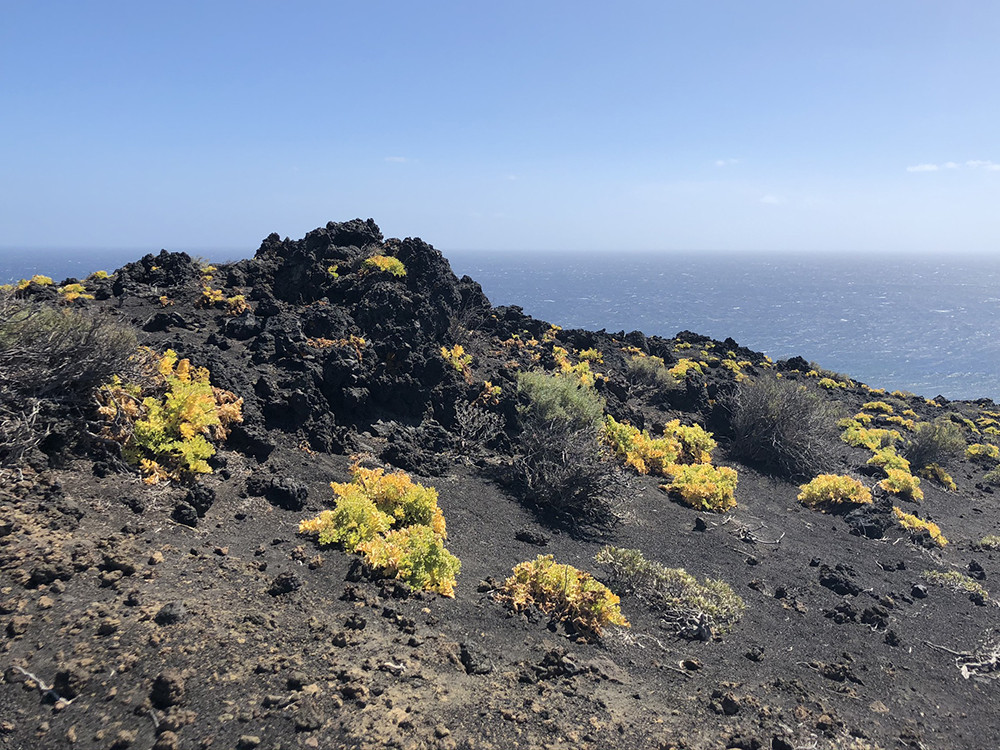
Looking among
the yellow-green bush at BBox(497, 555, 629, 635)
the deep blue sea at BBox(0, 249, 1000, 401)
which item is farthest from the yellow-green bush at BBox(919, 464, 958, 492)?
the deep blue sea at BBox(0, 249, 1000, 401)

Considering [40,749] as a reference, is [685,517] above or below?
below

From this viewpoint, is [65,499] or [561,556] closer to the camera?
[65,499]

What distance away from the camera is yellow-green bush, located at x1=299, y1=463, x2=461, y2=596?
19.0 ft

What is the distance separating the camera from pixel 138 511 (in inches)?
217

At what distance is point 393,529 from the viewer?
683 centimetres

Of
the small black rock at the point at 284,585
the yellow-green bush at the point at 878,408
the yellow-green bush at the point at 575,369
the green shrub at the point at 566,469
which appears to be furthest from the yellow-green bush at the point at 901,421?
the small black rock at the point at 284,585

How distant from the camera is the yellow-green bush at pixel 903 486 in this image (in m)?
13.0

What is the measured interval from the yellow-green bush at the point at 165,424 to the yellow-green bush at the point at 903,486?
1415 centimetres

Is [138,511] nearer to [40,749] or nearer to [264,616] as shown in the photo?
[264,616]

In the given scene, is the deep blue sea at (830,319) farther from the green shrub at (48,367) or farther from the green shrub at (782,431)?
the green shrub at (48,367)

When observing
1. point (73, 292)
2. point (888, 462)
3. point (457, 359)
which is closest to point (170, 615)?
point (457, 359)

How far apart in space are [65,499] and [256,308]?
24.2 ft

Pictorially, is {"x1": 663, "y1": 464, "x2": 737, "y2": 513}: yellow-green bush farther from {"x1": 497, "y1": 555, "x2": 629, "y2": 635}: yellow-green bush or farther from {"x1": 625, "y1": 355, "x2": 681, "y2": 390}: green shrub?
{"x1": 625, "y1": 355, "x2": 681, "y2": 390}: green shrub

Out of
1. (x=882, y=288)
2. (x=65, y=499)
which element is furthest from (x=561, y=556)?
(x=882, y=288)
